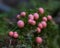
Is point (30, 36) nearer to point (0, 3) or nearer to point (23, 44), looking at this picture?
point (23, 44)

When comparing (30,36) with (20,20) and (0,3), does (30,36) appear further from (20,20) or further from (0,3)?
(0,3)

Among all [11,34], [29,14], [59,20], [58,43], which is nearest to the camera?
[11,34]

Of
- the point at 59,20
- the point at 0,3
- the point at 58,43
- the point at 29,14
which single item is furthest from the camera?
the point at 0,3

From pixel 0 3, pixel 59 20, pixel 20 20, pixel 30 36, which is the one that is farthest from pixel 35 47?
pixel 0 3

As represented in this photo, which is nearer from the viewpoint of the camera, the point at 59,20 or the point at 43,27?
the point at 43,27

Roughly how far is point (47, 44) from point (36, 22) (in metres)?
0.22

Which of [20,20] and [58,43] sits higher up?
[20,20]

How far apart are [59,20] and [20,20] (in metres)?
2.01

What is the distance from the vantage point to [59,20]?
3512 millimetres

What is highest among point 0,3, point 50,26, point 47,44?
point 50,26

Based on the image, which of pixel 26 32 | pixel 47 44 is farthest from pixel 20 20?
pixel 47 44

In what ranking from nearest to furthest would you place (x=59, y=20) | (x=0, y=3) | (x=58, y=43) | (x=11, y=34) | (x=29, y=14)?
(x=11, y=34) → (x=29, y=14) → (x=58, y=43) → (x=59, y=20) → (x=0, y=3)

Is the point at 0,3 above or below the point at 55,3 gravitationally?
below

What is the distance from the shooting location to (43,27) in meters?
1.59
